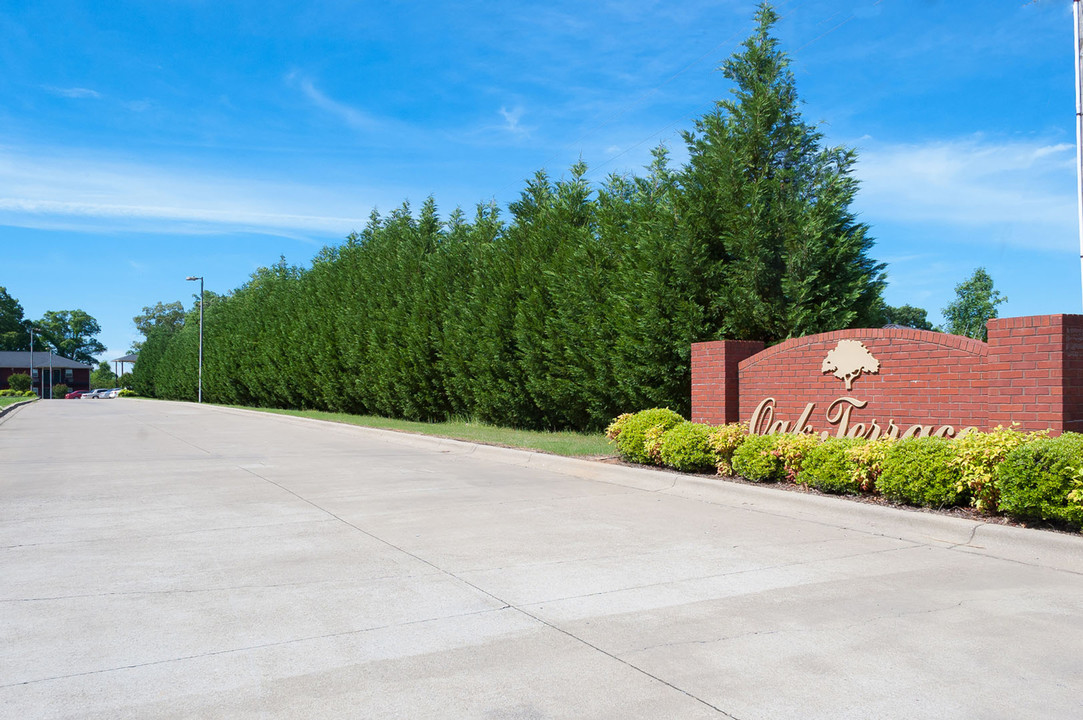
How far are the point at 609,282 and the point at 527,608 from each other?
12.2 metres

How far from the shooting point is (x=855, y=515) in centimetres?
784

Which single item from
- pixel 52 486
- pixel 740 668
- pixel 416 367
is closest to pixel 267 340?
pixel 416 367

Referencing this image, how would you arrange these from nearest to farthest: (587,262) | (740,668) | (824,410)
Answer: (740,668) → (824,410) → (587,262)

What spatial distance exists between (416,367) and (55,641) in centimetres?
2025

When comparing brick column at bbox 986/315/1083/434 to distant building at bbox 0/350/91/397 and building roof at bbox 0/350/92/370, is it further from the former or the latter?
building roof at bbox 0/350/92/370

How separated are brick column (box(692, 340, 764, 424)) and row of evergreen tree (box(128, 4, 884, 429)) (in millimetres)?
1065

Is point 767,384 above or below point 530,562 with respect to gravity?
above

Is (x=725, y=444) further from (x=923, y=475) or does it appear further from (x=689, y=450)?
(x=923, y=475)

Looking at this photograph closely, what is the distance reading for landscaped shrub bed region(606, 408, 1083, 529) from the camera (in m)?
6.64

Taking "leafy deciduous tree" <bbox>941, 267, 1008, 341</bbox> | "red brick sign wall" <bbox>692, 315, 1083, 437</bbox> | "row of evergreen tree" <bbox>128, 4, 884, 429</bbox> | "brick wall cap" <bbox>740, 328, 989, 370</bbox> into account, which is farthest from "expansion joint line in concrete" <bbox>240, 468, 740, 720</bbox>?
"leafy deciduous tree" <bbox>941, 267, 1008, 341</bbox>

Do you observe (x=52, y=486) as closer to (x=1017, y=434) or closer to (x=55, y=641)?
(x=55, y=641)

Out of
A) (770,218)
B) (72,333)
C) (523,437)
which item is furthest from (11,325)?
(770,218)

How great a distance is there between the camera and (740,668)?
398 centimetres

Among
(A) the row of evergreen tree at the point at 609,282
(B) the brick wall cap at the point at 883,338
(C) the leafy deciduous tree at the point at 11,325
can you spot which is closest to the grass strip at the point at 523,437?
(A) the row of evergreen tree at the point at 609,282
